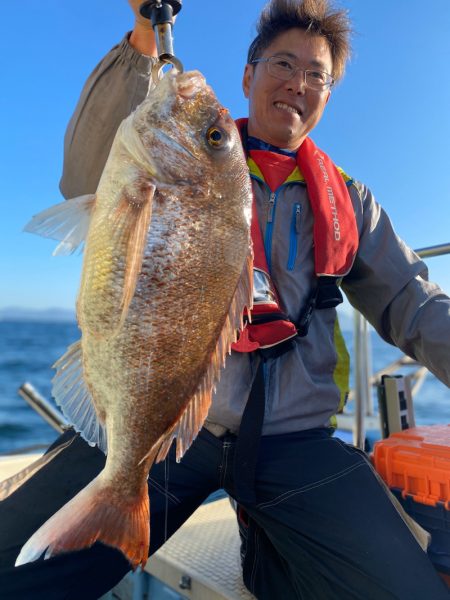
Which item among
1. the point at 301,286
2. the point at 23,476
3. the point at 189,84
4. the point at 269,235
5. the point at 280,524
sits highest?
the point at 189,84

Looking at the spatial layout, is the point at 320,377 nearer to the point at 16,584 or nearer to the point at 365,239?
the point at 365,239

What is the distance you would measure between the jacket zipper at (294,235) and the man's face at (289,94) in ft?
1.40

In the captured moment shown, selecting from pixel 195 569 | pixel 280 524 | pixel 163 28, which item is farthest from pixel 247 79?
pixel 195 569

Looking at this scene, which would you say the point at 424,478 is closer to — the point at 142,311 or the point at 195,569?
the point at 195,569

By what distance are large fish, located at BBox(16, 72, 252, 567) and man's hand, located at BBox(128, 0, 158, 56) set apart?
626mm

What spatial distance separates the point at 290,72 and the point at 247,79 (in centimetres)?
31

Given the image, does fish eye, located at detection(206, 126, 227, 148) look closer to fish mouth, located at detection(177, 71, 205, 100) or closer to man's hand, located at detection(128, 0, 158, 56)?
fish mouth, located at detection(177, 71, 205, 100)

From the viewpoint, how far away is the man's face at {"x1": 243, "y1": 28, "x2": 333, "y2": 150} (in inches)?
101

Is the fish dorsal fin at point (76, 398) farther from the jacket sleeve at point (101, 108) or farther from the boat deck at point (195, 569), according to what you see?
the boat deck at point (195, 569)

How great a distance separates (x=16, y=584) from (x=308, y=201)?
206cm

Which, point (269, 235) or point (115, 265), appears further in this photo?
point (269, 235)

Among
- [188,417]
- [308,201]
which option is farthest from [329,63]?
[188,417]

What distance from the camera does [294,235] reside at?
2.46m

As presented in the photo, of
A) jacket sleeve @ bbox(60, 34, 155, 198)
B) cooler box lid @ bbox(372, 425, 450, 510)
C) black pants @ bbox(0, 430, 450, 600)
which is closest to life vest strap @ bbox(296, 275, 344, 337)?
black pants @ bbox(0, 430, 450, 600)
